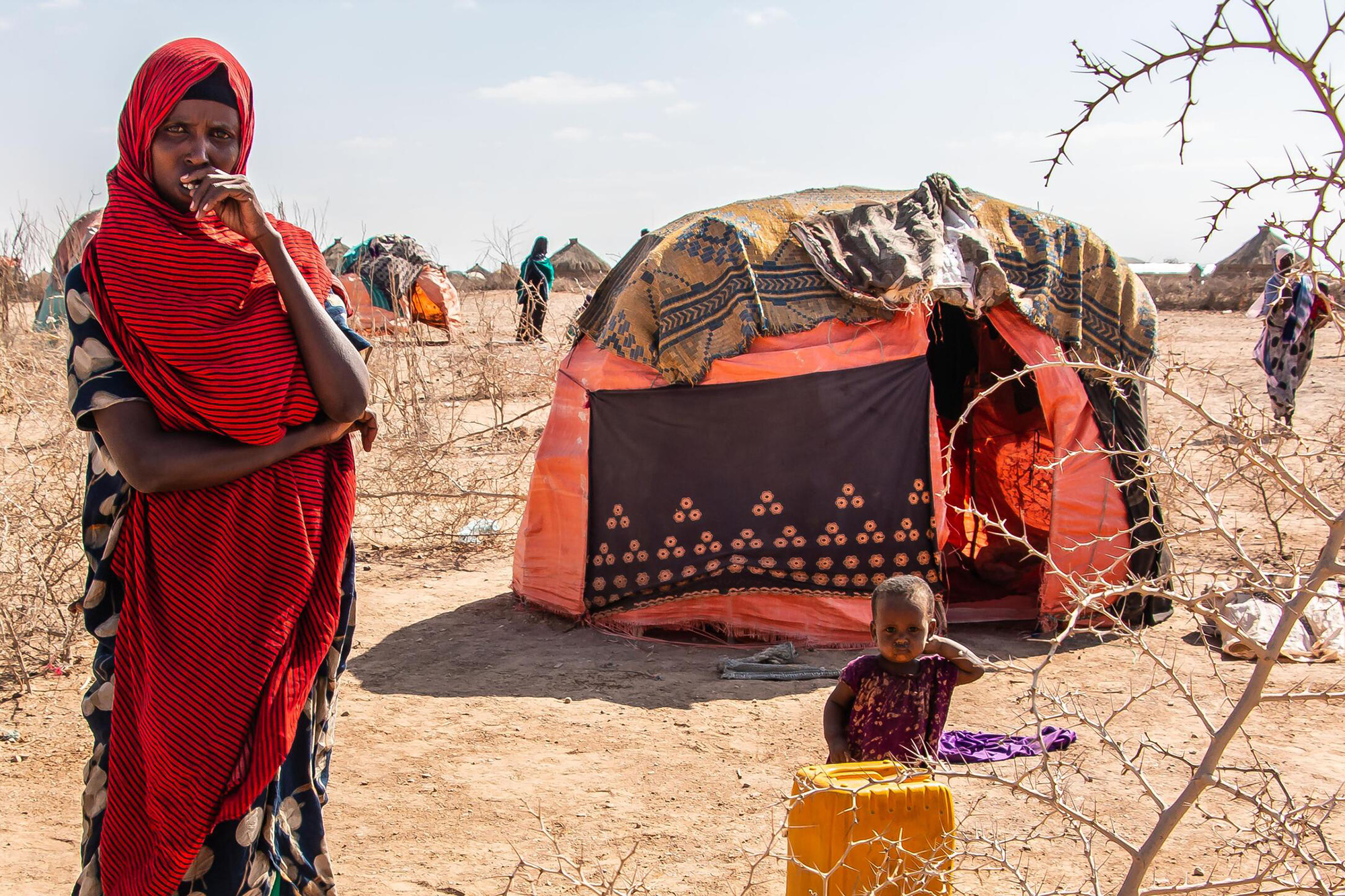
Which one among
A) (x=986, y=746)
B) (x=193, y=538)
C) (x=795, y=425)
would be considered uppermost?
(x=193, y=538)

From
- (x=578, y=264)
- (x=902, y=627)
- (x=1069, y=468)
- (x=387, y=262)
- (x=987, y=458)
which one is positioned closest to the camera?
(x=902, y=627)

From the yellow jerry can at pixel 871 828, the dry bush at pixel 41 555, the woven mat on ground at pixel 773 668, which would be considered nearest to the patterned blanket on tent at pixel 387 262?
the dry bush at pixel 41 555

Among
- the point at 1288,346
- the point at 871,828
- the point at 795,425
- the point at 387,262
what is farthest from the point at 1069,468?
the point at 387,262

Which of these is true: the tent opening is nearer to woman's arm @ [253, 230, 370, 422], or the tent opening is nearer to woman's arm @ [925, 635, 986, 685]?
woman's arm @ [925, 635, 986, 685]

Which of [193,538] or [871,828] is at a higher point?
[193,538]

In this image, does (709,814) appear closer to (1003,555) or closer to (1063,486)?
(1063,486)

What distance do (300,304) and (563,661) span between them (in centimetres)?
353

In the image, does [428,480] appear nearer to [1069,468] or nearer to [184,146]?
[1069,468]

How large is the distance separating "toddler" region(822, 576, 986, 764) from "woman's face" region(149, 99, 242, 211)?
203cm

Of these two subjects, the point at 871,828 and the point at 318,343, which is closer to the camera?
the point at 318,343

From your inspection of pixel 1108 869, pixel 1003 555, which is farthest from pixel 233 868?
pixel 1003 555

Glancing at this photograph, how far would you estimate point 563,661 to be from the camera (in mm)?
5340

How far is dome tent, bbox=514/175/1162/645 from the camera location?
17.9 feet

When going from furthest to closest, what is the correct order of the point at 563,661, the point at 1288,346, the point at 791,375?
the point at 1288,346 < the point at 791,375 < the point at 563,661
